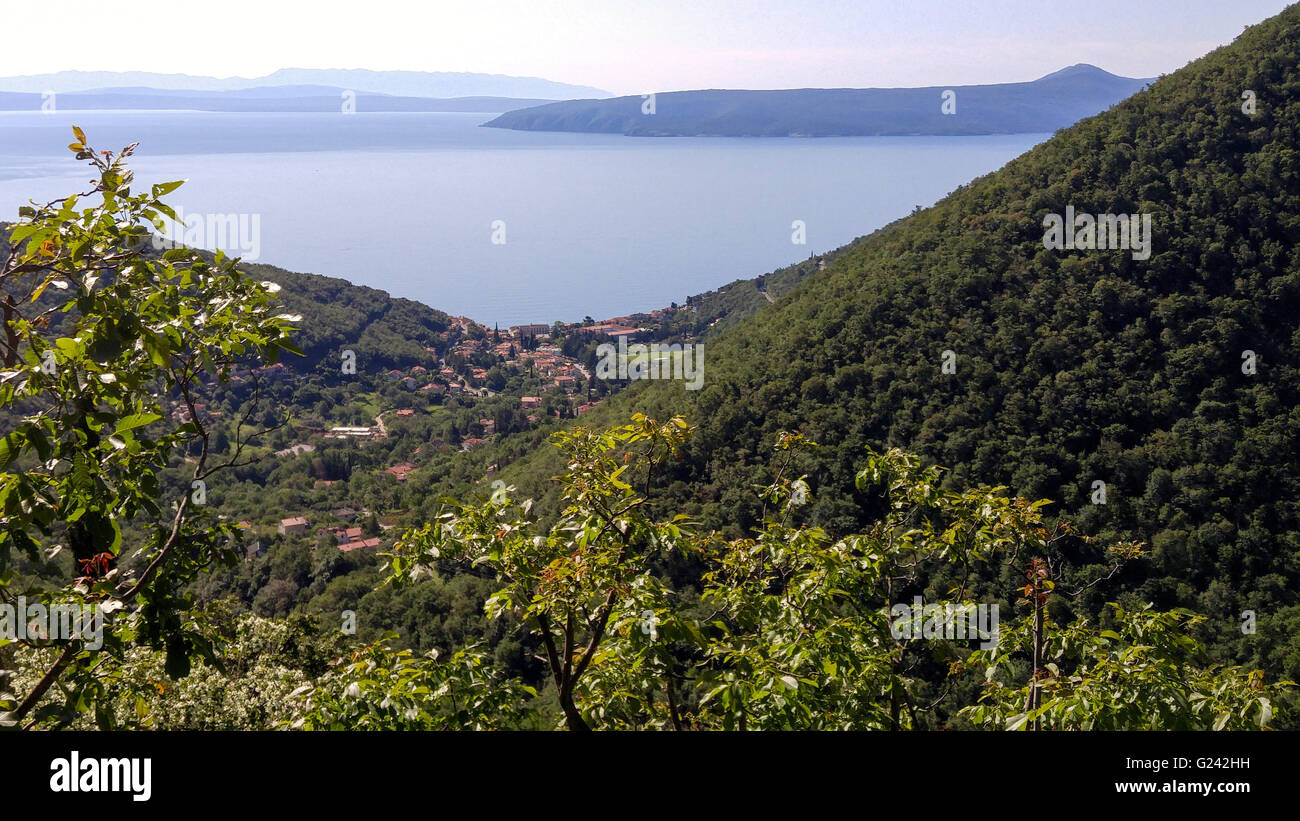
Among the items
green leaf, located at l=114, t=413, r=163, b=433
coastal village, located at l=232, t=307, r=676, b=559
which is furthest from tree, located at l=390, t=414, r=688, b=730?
coastal village, located at l=232, t=307, r=676, b=559

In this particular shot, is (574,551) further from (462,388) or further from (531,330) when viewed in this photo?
(531,330)

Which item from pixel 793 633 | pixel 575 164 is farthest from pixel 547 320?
pixel 575 164

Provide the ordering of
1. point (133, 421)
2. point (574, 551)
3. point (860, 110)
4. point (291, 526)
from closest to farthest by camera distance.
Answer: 1. point (133, 421)
2. point (574, 551)
3. point (291, 526)
4. point (860, 110)

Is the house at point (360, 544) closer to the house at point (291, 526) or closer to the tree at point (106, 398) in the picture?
the house at point (291, 526)

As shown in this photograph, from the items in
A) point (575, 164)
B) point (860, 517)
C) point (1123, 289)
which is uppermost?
point (575, 164)

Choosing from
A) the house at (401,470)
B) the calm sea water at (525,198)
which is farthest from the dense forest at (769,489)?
the calm sea water at (525,198)

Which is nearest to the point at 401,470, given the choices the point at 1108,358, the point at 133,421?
the point at 1108,358
